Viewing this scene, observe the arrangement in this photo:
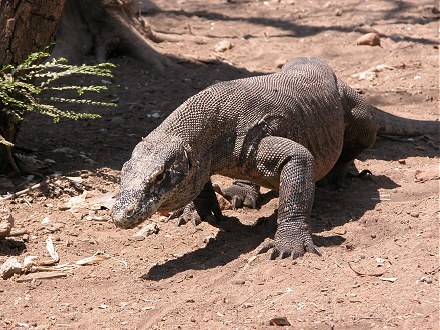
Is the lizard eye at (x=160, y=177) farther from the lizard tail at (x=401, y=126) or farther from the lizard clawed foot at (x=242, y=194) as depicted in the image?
the lizard tail at (x=401, y=126)

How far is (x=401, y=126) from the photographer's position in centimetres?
818

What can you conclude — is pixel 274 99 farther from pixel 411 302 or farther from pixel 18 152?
pixel 18 152

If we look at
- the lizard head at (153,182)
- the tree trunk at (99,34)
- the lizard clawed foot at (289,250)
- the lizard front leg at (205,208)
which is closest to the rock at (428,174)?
the lizard front leg at (205,208)

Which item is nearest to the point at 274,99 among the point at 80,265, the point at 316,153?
the point at 316,153

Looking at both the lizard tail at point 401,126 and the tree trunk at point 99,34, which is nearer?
the lizard tail at point 401,126

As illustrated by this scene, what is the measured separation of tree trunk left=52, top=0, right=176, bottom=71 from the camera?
390 inches

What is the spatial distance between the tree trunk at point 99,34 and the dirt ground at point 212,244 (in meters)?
0.20

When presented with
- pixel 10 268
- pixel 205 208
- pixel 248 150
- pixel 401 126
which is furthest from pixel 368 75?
pixel 10 268

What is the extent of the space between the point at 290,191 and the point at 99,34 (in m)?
5.46

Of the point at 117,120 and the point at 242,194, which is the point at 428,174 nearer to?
the point at 242,194

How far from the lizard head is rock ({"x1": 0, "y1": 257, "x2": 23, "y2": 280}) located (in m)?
0.77

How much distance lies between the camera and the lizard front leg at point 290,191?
5113 mm

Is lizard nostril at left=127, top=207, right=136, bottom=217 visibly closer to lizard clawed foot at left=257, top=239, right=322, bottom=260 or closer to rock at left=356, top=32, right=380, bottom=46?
lizard clawed foot at left=257, top=239, right=322, bottom=260

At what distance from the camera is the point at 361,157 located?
25.8ft
